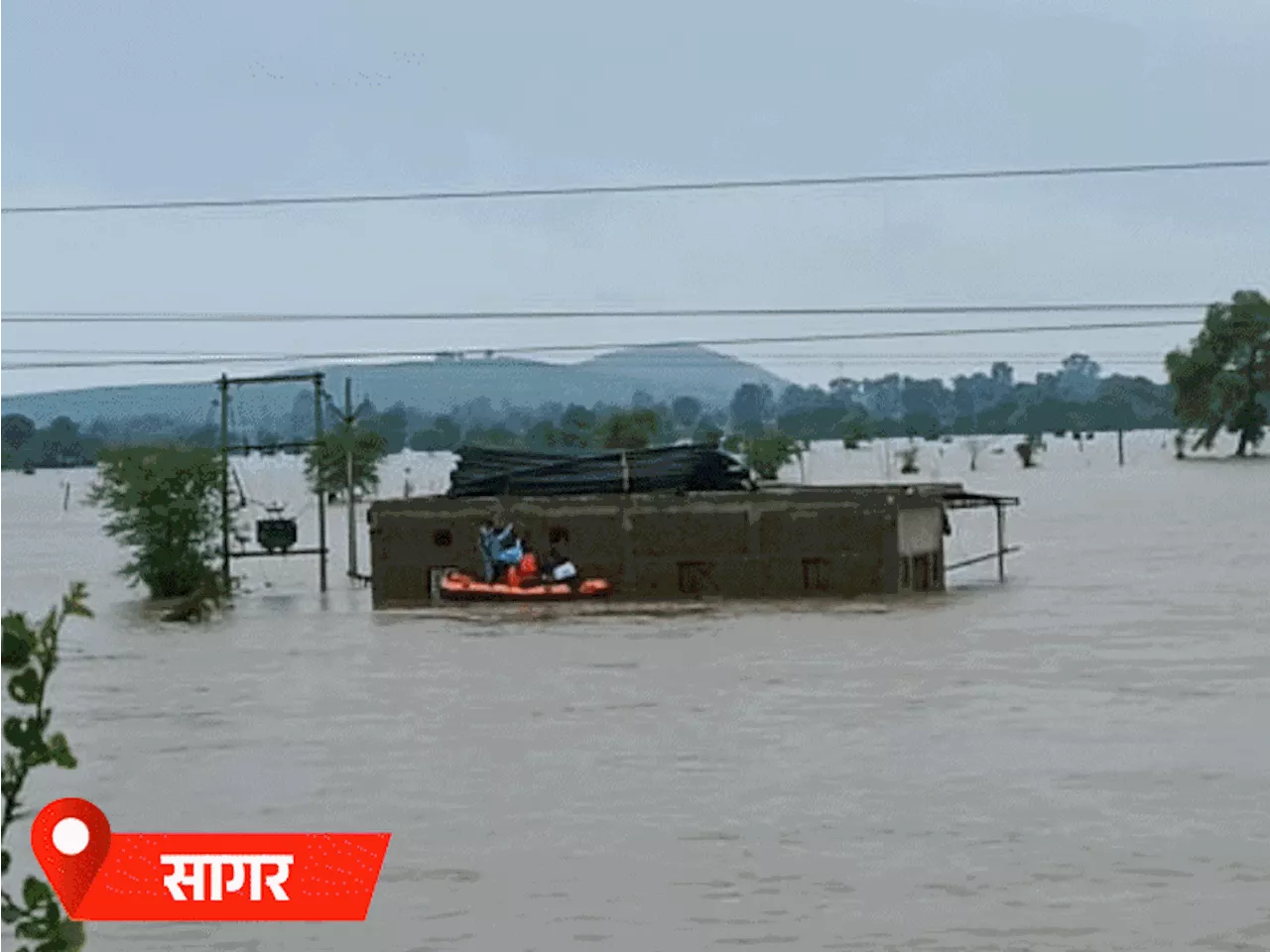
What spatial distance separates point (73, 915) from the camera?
6.17m

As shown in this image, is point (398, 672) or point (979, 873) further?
point (398, 672)

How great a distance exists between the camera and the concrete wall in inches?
2019

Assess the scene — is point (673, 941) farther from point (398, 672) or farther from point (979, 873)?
point (398, 672)

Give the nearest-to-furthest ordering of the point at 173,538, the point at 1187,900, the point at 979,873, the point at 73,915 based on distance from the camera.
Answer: the point at 73,915, the point at 1187,900, the point at 979,873, the point at 173,538

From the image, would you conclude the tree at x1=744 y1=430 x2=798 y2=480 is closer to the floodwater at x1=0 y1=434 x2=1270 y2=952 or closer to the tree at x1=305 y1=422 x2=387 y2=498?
the tree at x1=305 y1=422 x2=387 y2=498

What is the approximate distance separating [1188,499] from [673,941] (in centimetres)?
13000

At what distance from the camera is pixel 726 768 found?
24297 millimetres

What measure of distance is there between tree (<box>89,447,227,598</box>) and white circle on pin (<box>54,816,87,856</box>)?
170 feet

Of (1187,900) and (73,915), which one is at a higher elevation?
(73,915)

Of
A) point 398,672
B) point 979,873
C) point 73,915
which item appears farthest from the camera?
point 398,672

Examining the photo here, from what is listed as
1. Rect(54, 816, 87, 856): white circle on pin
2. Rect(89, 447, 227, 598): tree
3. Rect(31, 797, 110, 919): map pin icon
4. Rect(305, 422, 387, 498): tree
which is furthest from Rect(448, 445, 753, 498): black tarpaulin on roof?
Rect(305, 422, 387, 498): tree

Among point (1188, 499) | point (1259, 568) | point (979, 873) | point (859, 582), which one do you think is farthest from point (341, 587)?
point (1188, 499)

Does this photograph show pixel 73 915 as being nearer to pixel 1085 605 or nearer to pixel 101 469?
pixel 1085 605

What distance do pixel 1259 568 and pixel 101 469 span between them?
106 feet
